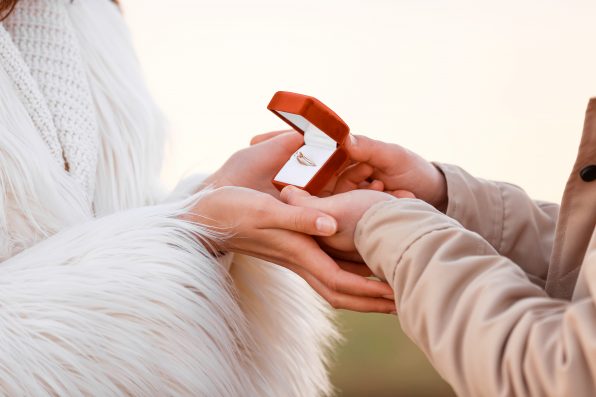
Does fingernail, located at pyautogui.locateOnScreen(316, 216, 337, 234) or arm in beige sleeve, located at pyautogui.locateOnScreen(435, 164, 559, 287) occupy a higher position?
fingernail, located at pyautogui.locateOnScreen(316, 216, 337, 234)

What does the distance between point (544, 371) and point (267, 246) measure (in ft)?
1.20

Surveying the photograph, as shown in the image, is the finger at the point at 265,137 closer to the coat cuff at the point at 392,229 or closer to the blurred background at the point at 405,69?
the coat cuff at the point at 392,229

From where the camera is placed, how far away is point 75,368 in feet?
1.97

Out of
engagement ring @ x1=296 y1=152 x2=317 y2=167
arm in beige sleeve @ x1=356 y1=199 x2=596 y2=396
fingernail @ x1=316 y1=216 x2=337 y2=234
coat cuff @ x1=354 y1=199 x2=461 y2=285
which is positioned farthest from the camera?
engagement ring @ x1=296 y1=152 x2=317 y2=167

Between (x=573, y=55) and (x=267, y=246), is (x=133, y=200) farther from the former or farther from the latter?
(x=573, y=55)

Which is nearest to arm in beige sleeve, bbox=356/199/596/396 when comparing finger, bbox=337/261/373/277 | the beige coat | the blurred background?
the beige coat

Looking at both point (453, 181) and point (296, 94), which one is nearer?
point (296, 94)

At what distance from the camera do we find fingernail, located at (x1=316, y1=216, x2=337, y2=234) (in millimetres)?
641

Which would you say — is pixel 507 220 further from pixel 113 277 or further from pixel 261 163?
pixel 113 277

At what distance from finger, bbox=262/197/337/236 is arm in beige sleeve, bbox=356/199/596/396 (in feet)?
0.20

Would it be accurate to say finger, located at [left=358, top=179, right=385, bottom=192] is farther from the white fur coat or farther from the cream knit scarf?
the cream knit scarf

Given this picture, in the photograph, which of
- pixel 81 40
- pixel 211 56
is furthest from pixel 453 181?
pixel 211 56

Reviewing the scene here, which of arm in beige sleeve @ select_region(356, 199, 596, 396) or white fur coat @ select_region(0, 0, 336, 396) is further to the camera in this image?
white fur coat @ select_region(0, 0, 336, 396)

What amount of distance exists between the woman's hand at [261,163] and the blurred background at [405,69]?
3.15 feet
